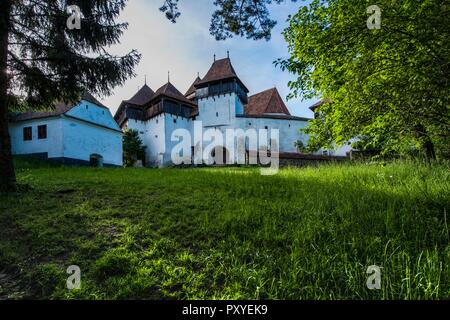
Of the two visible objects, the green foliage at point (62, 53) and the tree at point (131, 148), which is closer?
the green foliage at point (62, 53)

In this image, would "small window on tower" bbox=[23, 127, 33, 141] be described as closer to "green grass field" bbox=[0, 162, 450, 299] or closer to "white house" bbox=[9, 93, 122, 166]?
"white house" bbox=[9, 93, 122, 166]

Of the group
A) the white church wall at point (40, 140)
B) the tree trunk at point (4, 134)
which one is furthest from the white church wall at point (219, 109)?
the tree trunk at point (4, 134)

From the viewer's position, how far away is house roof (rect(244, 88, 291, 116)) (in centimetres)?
3325

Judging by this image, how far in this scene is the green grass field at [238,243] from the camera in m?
2.66

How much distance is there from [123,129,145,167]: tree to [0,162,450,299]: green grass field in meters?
24.9

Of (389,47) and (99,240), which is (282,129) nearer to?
(389,47)

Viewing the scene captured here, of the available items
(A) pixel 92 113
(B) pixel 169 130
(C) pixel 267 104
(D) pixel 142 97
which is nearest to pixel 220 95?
Result: (C) pixel 267 104

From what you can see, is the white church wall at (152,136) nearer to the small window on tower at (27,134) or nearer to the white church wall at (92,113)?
the white church wall at (92,113)

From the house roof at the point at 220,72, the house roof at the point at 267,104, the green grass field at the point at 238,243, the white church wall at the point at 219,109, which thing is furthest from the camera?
the house roof at the point at 267,104

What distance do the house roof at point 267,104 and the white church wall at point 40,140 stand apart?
21702 millimetres

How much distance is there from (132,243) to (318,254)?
2442 millimetres

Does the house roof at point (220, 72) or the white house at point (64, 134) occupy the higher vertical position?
the house roof at point (220, 72)

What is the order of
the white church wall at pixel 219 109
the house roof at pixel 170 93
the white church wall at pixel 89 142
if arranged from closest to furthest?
the white church wall at pixel 89 142 < the house roof at pixel 170 93 < the white church wall at pixel 219 109

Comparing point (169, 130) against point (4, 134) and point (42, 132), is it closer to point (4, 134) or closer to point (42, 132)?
point (42, 132)
